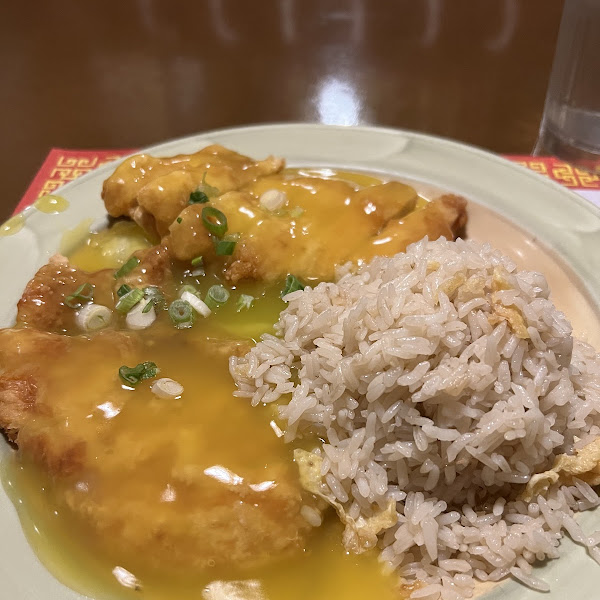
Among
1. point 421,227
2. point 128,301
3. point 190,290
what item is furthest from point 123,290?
point 421,227

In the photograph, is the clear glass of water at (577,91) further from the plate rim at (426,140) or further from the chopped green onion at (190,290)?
the chopped green onion at (190,290)

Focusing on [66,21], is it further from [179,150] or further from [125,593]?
[125,593]

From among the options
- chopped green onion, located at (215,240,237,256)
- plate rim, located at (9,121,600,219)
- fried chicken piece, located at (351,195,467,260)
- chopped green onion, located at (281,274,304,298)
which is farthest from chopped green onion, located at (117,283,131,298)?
fried chicken piece, located at (351,195,467,260)

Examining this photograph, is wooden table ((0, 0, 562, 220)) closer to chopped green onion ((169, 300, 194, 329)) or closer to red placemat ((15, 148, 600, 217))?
red placemat ((15, 148, 600, 217))

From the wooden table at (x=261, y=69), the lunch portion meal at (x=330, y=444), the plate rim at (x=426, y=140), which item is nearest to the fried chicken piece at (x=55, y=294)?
the lunch portion meal at (x=330, y=444)

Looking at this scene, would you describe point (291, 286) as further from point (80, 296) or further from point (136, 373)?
point (80, 296)
